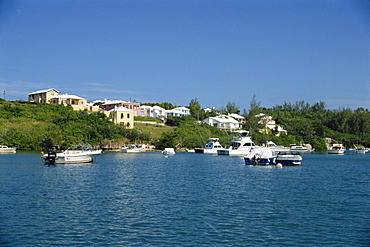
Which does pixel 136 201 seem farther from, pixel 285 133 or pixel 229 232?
pixel 285 133

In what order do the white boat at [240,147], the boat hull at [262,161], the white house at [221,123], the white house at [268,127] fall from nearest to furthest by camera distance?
the boat hull at [262,161]
the white boat at [240,147]
the white house at [221,123]
the white house at [268,127]

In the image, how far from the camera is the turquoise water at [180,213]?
16.2 m

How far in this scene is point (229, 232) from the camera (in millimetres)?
17109

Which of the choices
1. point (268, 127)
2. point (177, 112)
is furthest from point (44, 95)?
point (268, 127)

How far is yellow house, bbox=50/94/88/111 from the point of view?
363ft

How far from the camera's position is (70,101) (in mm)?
113188

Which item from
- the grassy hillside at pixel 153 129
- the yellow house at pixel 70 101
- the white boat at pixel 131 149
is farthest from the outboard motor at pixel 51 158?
the yellow house at pixel 70 101

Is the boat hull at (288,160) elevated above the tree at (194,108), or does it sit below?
below

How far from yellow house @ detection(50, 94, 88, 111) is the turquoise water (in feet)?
261

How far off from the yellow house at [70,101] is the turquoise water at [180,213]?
7946 cm

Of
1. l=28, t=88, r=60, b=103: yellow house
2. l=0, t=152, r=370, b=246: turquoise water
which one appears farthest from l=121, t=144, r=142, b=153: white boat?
l=0, t=152, r=370, b=246: turquoise water

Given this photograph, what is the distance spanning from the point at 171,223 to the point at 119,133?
79.4 meters

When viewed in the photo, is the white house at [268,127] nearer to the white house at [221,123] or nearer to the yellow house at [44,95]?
the white house at [221,123]

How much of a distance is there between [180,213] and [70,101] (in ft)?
324
